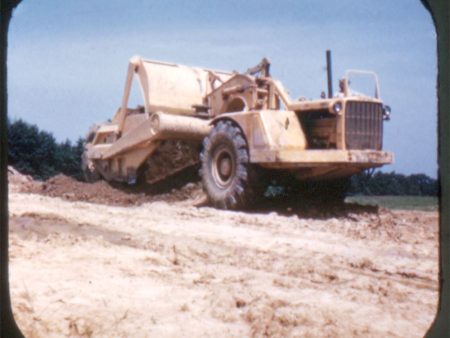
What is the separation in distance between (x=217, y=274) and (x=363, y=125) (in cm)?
480

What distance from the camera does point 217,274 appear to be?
468 centimetres

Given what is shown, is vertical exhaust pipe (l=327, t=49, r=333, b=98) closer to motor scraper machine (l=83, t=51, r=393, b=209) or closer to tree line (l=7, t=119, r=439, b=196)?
motor scraper machine (l=83, t=51, r=393, b=209)

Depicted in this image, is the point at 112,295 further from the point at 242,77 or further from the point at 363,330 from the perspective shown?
the point at 242,77

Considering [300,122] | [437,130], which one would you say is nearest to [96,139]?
[300,122]

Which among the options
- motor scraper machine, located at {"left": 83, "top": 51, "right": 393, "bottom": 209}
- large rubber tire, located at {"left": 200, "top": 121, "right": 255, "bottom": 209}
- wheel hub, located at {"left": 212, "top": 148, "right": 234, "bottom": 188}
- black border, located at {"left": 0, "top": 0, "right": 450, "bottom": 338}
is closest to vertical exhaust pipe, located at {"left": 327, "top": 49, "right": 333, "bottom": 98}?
motor scraper machine, located at {"left": 83, "top": 51, "right": 393, "bottom": 209}

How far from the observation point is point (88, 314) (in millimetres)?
3549

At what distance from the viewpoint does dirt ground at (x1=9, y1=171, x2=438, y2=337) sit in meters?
3.43

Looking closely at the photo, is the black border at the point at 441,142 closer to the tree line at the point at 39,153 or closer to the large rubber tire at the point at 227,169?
the large rubber tire at the point at 227,169

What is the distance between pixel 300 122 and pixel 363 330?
236 inches

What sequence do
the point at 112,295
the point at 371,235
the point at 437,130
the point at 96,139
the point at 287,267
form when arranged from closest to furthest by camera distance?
the point at 437,130, the point at 112,295, the point at 287,267, the point at 371,235, the point at 96,139

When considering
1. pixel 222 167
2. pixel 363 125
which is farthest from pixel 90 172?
pixel 363 125

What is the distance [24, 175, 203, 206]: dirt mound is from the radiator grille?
11.1 feet

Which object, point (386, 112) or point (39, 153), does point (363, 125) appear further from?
point (39, 153)

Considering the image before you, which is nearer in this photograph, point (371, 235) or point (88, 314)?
point (88, 314)
